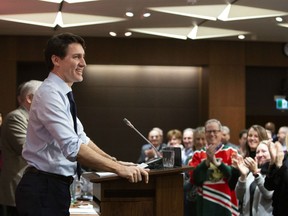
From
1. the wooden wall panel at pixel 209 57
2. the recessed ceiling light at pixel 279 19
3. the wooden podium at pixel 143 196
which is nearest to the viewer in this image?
the wooden podium at pixel 143 196

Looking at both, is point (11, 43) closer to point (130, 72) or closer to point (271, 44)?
point (130, 72)

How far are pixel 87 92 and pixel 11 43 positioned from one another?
6.05 ft

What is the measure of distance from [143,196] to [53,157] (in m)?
0.61

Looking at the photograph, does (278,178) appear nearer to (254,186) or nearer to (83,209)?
(254,186)

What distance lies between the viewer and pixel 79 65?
114 inches

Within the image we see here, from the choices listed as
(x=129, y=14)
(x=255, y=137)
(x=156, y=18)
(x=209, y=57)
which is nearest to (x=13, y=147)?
(x=255, y=137)

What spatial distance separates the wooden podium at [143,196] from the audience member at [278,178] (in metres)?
1.39

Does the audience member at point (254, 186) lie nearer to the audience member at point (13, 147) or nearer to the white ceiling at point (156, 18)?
the audience member at point (13, 147)

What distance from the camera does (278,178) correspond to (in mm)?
4445

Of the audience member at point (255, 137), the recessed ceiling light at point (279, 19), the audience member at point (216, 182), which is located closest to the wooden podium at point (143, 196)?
the audience member at point (216, 182)

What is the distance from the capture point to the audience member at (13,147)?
460 cm

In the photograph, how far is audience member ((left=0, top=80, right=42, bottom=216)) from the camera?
181 inches

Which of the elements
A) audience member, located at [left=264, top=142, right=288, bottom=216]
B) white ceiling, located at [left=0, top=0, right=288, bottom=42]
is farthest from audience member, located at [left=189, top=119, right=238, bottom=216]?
white ceiling, located at [left=0, top=0, right=288, bottom=42]

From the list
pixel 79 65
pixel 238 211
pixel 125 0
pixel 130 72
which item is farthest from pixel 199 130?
pixel 130 72
